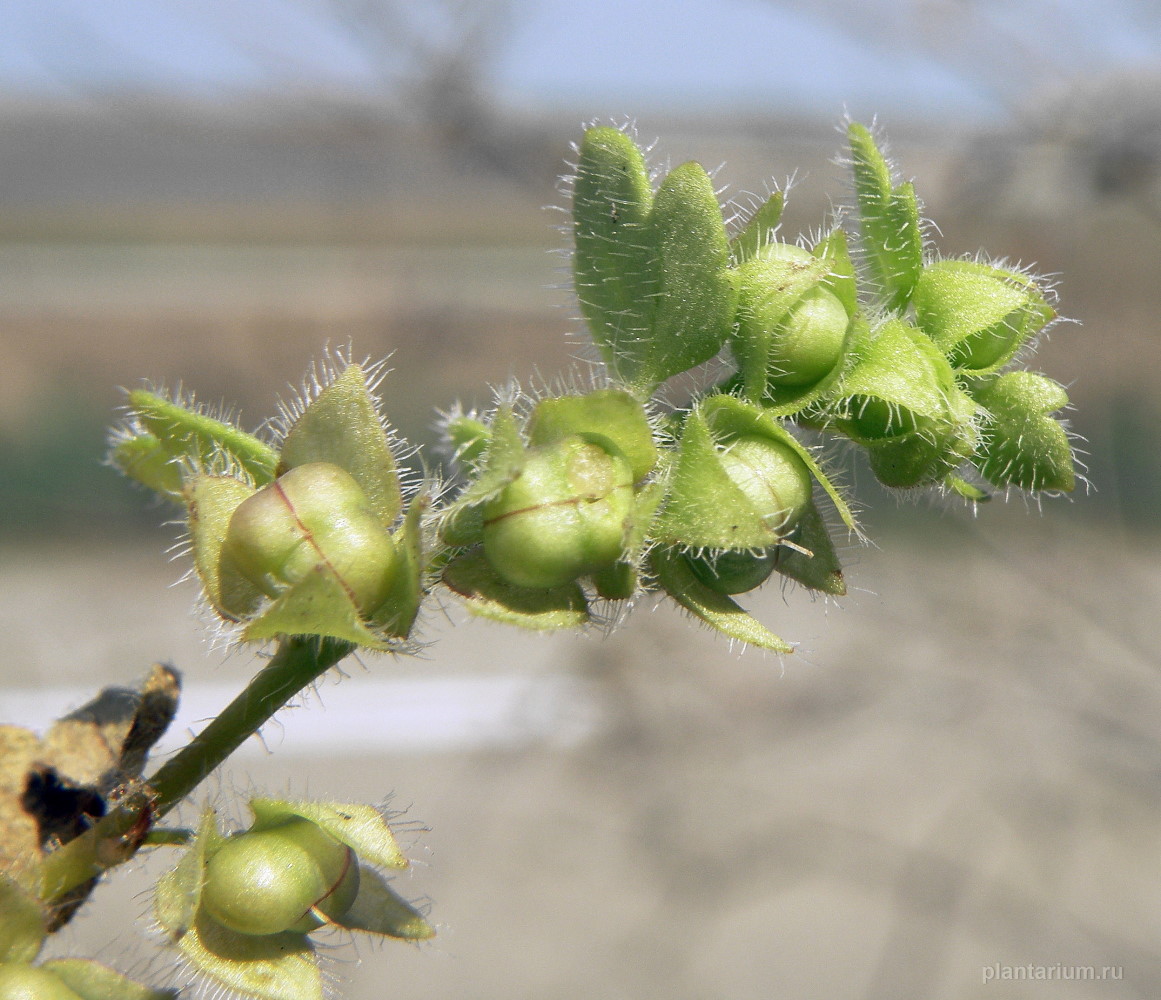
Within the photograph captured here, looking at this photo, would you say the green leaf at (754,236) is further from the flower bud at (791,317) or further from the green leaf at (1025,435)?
the green leaf at (1025,435)

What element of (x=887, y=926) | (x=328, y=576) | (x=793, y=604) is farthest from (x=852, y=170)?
(x=793, y=604)

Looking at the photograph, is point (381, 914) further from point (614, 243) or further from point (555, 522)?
point (614, 243)

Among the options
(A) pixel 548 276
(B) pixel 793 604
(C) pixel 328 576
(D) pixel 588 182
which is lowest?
(B) pixel 793 604

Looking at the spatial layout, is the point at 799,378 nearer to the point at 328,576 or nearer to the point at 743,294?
the point at 743,294

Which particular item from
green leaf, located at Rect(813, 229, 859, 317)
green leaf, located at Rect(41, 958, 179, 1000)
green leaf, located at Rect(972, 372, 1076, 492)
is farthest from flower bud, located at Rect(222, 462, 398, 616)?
green leaf, located at Rect(972, 372, 1076, 492)

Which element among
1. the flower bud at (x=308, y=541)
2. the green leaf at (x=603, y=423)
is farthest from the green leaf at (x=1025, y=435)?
the flower bud at (x=308, y=541)
